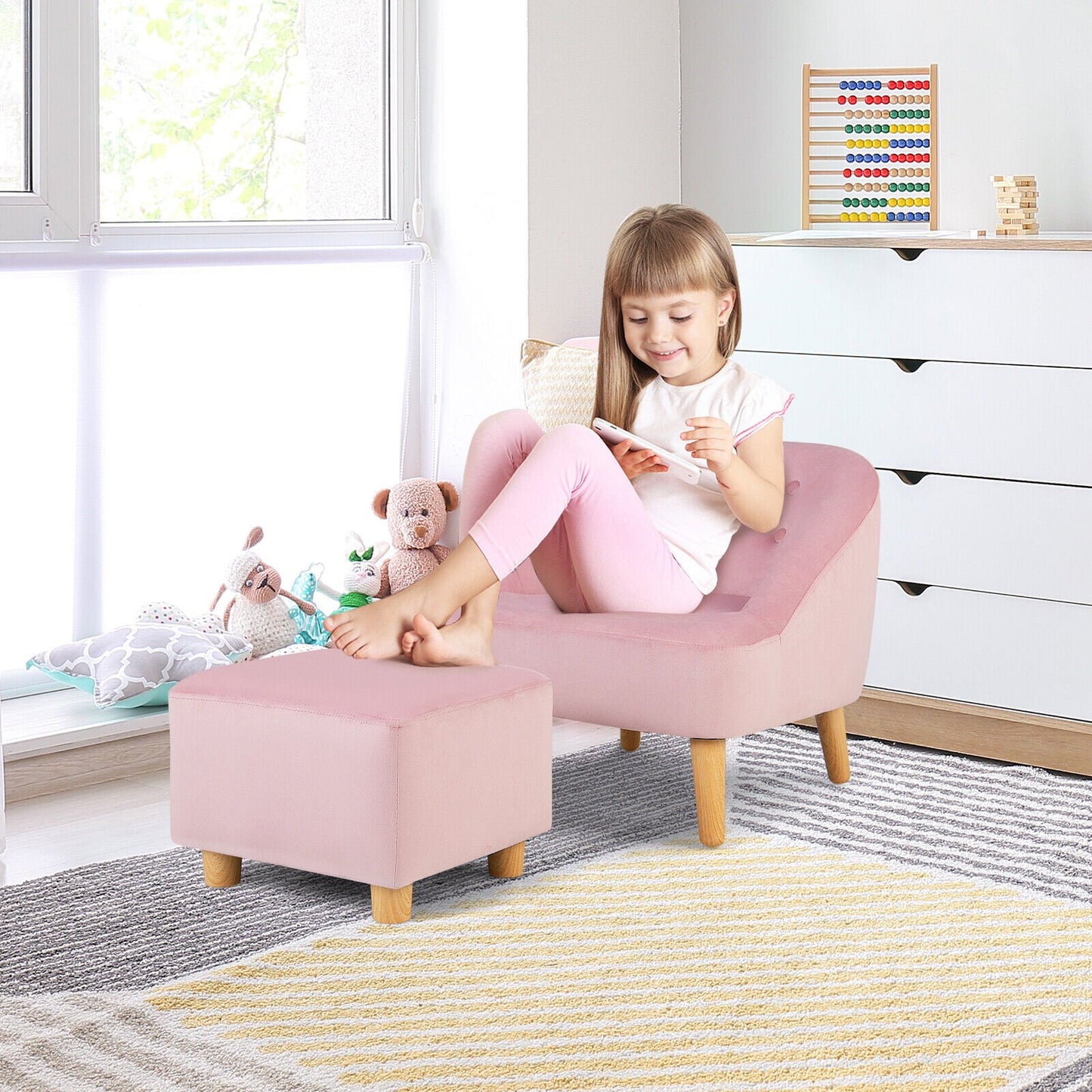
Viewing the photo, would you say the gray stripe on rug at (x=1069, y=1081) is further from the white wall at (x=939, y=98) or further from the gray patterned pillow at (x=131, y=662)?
the white wall at (x=939, y=98)

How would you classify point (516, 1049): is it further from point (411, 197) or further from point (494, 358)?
point (411, 197)

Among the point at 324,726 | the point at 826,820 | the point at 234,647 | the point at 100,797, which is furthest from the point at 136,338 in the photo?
the point at 826,820

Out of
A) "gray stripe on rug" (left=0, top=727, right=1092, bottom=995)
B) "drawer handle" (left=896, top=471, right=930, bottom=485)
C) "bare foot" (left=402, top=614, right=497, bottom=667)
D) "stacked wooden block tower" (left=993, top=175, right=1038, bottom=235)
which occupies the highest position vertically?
"stacked wooden block tower" (left=993, top=175, right=1038, bottom=235)

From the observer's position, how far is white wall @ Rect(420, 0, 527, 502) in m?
3.32

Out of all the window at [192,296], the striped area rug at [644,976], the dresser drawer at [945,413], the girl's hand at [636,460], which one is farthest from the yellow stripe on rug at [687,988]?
the window at [192,296]

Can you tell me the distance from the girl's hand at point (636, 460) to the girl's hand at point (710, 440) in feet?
0.45

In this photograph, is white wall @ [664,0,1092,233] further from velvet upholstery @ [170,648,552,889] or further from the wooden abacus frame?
velvet upholstery @ [170,648,552,889]

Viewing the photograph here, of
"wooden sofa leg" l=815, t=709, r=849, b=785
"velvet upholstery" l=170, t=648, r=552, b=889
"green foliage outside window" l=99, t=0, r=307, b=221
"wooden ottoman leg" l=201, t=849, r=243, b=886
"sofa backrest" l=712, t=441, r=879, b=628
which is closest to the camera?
"velvet upholstery" l=170, t=648, r=552, b=889

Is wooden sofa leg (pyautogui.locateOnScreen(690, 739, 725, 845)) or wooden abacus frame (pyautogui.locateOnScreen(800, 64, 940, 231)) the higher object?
wooden abacus frame (pyautogui.locateOnScreen(800, 64, 940, 231))

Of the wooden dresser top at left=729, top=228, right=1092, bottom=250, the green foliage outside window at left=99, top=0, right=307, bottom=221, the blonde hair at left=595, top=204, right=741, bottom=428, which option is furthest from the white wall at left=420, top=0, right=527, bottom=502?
the blonde hair at left=595, top=204, right=741, bottom=428

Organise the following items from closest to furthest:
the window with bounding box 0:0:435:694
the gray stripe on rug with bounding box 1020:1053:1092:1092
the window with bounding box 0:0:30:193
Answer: the gray stripe on rug with bounding box 1020:1053:1092:1092
the window with bounding box 0:0:30:193
the window with bounding box 0:0:435:694

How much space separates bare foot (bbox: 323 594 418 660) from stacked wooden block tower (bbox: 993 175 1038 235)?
136 centimetres

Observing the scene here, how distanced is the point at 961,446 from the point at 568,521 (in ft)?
2.75

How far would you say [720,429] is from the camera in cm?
236
